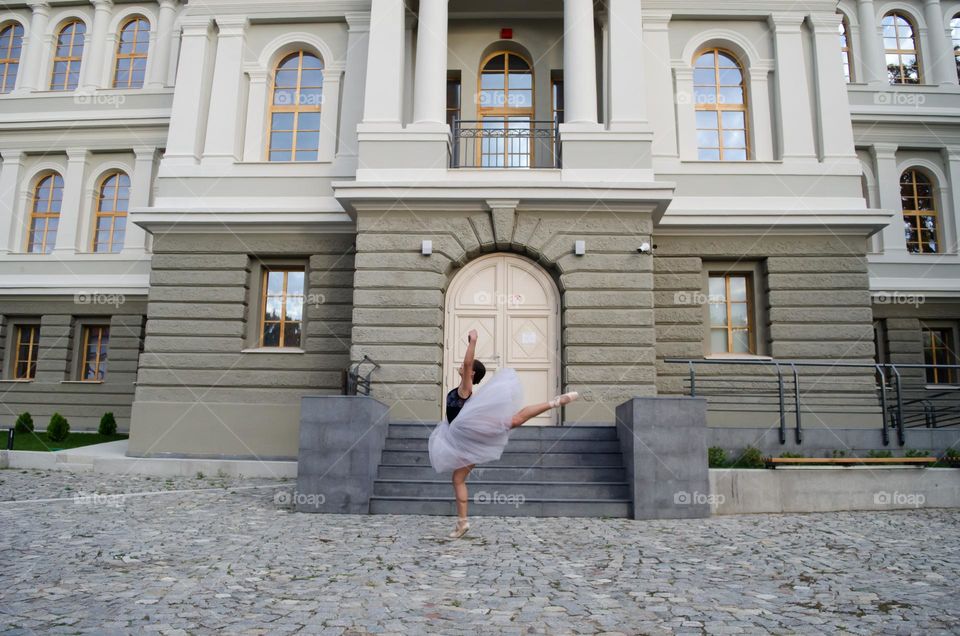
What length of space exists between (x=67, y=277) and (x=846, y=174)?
2144cm

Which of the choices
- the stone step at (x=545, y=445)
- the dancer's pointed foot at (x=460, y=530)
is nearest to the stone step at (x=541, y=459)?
the stone step at (x=545, y=445)

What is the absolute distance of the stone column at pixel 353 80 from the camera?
15.8 metres

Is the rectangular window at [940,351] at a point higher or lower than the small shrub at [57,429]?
higher

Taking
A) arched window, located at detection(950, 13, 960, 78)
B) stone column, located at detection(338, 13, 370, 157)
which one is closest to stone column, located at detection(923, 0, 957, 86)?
arched window, located at detection(950, 13, 960, 78)

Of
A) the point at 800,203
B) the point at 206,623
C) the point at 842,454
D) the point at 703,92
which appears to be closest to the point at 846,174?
the point at 800,203

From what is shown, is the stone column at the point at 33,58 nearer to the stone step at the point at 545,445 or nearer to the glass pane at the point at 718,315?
the stone step at the point at 545,445

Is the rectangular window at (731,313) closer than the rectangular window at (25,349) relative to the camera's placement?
Yes

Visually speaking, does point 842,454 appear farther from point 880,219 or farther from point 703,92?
point 703,92

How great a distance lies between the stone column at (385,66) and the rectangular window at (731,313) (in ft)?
25.5

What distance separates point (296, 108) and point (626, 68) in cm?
759

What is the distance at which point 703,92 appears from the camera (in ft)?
53.7

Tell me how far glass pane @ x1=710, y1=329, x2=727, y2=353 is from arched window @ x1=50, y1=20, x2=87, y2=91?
20.9 meters

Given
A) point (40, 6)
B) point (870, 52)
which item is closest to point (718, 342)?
point (870, 52)

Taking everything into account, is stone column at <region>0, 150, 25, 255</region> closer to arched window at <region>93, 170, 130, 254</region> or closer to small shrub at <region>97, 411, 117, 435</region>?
arched window at <region>93, 170, 130, 254</region>
